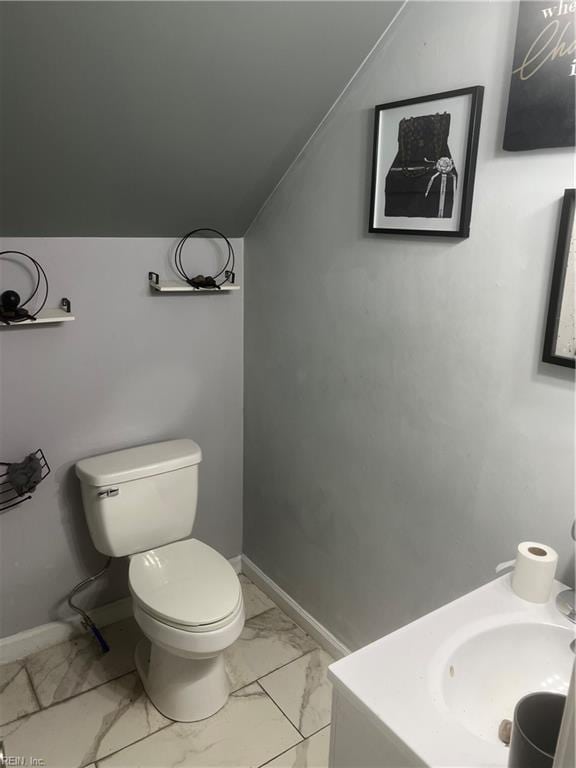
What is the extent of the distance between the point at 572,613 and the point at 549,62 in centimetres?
120

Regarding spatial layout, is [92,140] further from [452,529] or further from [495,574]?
[495,574]

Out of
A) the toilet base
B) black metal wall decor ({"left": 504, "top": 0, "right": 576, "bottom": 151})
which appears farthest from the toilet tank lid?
black metal wall decor ({"left": 504, "top": 0, "right": 576, "bottom": 151})

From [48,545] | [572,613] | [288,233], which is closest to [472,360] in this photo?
[572,613]

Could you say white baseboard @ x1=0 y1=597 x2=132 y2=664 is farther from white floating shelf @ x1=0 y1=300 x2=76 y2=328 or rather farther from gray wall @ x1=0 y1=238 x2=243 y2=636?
white floating shelf @ x1=0 y1=300 x2=76 y2=328

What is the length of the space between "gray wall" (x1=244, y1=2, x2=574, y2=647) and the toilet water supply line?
2.35ft

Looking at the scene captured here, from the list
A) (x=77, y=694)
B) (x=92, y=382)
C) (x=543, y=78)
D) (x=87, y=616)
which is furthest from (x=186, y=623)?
(x=543, y=78)

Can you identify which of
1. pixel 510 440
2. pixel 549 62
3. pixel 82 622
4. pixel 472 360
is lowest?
pixel 82 622

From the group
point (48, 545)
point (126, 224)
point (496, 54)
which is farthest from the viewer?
point (48, 545)

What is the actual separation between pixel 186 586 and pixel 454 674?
1082mm

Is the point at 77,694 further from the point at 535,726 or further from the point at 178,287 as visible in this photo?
the point at 535,726

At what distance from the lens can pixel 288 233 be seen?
2170 millimetres

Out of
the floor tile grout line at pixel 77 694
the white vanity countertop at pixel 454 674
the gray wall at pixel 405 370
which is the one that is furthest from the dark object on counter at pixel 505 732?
the floor tile grout line at pixel 77 694

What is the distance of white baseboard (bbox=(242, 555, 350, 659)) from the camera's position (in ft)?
7.48

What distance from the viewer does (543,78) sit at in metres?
1.30
